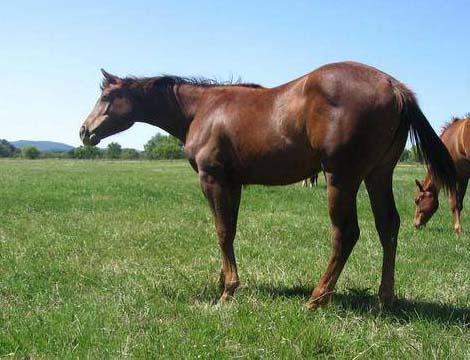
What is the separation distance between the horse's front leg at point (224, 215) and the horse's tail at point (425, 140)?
1848 mm

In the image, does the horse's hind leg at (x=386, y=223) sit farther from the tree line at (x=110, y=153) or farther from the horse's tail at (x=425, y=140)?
the tree line at (x=110, y=153)

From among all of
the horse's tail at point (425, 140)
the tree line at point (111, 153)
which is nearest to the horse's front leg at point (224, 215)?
the horse's tail at point (425, 140)

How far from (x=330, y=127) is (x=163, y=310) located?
7.14ft

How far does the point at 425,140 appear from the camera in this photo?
186 inches

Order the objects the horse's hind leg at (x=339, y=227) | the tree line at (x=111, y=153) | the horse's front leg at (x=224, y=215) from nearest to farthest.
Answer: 1. the horse's hind leg at (x=339, y=227)
2. the horse's front leg at (x=224, y=215)
3. the tree line at (x=111, y=153)

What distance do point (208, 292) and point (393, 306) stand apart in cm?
185

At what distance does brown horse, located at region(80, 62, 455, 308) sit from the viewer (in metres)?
4.47

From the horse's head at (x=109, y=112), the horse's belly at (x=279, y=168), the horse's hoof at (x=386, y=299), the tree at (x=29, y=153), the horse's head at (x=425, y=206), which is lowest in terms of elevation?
the horse's hoof at (x=386, y=299)

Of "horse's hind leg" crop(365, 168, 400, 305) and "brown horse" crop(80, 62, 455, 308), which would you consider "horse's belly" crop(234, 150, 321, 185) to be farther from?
"horse's hind leg" crop(365, 168, 400, 305)

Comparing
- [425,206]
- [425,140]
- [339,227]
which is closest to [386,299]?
[339,227]

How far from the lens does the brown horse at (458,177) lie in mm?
10266

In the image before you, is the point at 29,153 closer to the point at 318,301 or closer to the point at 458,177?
the point at 458,177

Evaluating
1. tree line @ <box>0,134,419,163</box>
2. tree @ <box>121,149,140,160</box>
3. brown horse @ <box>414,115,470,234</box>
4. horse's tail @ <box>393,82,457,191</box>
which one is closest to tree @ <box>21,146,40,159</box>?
tree line @ <box>0,134,419,163</box>

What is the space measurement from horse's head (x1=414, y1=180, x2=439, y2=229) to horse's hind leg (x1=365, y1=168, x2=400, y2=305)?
5.46 meters
